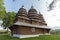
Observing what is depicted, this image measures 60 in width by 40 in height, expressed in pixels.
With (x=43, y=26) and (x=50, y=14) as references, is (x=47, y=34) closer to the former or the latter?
(x=43, y=26)

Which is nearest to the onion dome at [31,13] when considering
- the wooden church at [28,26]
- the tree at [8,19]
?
the wooden church at [28,26]

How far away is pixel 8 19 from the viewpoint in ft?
6.97

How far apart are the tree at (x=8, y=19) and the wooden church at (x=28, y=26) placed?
0.15 ft

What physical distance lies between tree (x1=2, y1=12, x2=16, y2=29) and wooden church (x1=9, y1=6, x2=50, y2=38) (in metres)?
0.05

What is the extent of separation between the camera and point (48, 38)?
1981 millimetres

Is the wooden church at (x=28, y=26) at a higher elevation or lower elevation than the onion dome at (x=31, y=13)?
lower

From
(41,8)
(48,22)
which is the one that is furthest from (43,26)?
(41,8)

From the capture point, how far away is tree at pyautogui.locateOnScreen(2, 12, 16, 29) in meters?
2.00

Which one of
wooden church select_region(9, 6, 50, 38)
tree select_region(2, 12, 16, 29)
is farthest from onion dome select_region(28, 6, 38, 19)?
tree select_region(2, 12, 16, 29)

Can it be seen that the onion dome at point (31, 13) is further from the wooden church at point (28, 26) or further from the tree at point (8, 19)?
the tree at point (8, 19)

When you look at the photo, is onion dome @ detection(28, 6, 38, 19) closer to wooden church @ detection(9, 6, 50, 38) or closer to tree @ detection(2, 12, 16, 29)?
wooden church @ detection(9, 6, 50, 38)

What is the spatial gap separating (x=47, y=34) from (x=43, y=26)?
0.11 metres

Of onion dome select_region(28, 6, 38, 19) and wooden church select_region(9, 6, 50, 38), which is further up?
onion dome select_region(28, 6, 38, 19)

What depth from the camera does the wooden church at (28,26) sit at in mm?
2002
